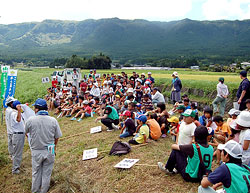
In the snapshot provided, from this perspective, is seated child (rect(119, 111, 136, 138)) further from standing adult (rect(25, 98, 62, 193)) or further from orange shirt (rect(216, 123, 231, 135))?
standing adult (rect(25, 98, 62, 193))

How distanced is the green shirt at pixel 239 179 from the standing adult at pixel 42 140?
346cm

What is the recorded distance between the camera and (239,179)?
273 cm

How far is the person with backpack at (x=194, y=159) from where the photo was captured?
12.9 feet

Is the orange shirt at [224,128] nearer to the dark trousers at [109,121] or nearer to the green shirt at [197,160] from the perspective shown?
the green shirt at [197,160]

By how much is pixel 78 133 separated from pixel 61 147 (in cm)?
124

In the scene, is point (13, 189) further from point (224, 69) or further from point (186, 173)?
point (224, 69)

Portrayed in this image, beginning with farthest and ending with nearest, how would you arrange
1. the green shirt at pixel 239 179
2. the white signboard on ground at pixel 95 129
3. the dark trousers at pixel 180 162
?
the white signboard on ground at pixel 95 129 < the dark trousers at pixel 180 162 < the green shirt at pixel 239 179

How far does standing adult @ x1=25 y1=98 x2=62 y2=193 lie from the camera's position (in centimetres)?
455

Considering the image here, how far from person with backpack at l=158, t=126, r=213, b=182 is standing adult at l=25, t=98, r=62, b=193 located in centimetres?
257

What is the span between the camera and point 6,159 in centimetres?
689

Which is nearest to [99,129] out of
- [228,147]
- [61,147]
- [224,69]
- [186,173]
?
[61,147]

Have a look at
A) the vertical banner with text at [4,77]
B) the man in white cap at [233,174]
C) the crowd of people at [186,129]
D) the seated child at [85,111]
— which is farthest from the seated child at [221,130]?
the vertical banner with text at [4,77]

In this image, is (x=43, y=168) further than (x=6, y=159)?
No

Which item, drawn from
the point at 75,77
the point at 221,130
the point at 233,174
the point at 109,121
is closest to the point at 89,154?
the point at 109,121
